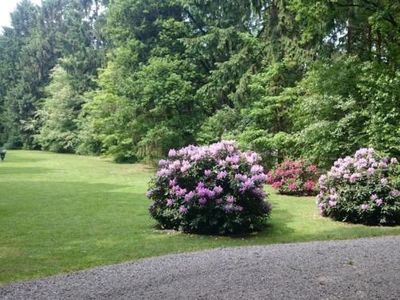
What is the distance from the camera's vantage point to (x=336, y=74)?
546 inches

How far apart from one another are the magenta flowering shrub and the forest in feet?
1.35

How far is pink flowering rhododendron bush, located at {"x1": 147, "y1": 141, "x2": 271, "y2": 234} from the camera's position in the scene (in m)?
8.55

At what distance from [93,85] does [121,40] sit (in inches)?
626

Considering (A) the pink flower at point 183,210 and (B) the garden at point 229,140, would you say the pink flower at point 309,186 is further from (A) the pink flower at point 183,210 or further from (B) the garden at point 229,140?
(A) the pink flower at point 183,210

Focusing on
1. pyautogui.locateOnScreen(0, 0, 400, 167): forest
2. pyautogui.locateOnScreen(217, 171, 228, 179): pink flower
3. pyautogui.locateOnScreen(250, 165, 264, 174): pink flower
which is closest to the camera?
pyautogui.locateOnScreen(217, 171, 228, 179): pink flower

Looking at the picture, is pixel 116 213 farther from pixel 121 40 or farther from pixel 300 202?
pixel 121 40

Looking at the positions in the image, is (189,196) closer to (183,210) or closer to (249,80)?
(183,210)

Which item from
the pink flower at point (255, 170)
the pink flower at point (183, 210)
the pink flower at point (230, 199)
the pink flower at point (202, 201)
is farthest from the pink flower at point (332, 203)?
the pink flower at point (183, 210)

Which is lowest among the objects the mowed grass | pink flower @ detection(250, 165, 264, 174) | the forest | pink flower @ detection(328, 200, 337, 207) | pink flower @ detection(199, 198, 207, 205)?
the mowed grass

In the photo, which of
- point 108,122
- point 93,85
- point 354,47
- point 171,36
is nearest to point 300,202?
point 354,47

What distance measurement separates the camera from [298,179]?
14.6m

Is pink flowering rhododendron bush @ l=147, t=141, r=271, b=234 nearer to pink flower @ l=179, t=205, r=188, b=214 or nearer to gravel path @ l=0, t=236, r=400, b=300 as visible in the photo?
pink flower @ l=179, t=205, r=188, b=214

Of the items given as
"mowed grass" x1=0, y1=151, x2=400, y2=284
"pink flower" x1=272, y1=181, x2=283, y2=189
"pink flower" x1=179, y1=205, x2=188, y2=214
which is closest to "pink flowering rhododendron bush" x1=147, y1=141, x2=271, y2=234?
"pink flower" x1=179, y1=205, x2=188, y2=214

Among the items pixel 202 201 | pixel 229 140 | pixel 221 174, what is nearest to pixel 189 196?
pixel 202 201
